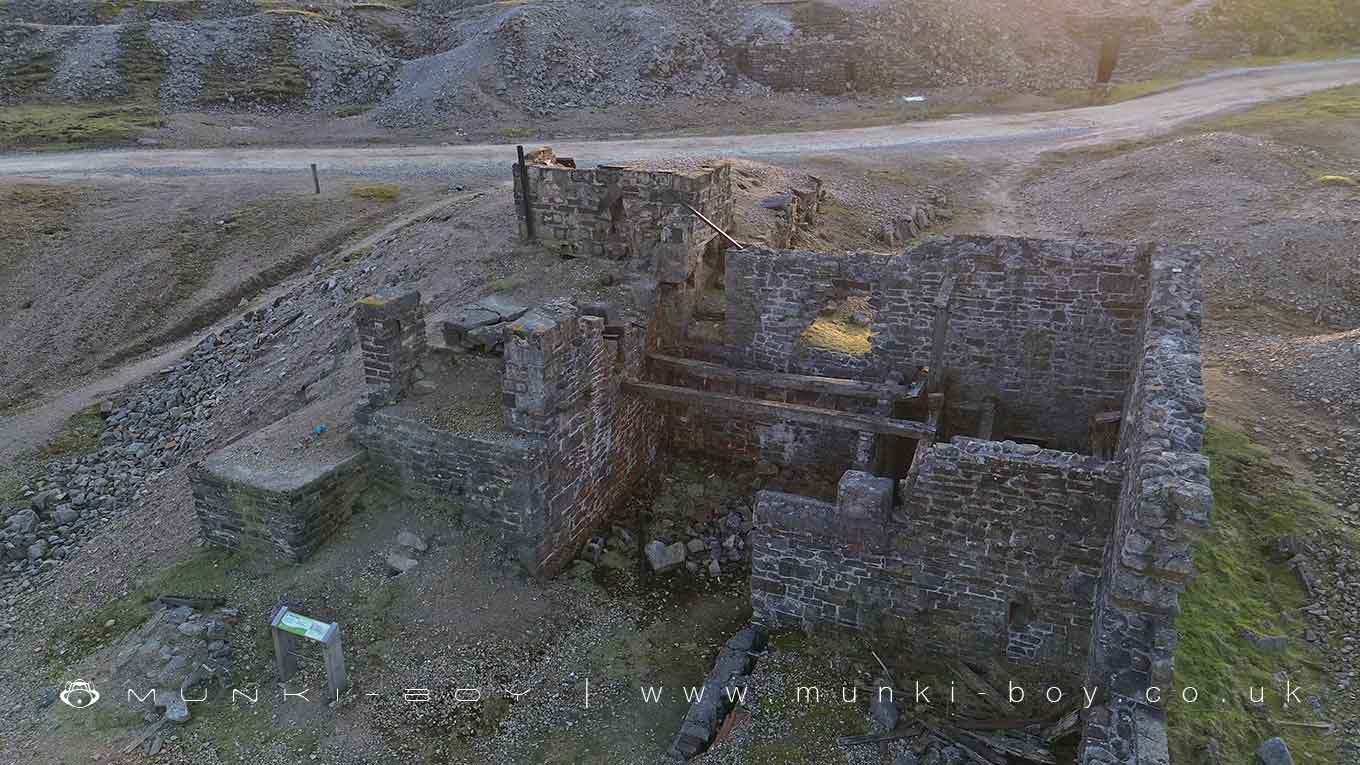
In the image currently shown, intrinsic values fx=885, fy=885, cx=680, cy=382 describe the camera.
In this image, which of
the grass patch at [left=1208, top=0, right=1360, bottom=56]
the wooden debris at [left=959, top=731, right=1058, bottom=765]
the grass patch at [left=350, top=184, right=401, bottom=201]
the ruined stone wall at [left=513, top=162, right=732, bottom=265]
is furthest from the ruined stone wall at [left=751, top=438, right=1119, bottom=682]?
the grass patch at [left=1208, top=0, right=1360, bottom=56]

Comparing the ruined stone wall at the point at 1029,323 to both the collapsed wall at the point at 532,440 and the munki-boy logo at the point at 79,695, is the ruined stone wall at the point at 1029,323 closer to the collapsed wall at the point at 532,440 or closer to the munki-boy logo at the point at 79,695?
the collapsed wall at the point at 532,440

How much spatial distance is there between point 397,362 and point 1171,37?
37983 mm

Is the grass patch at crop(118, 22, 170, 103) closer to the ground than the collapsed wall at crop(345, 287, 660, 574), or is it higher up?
higher up

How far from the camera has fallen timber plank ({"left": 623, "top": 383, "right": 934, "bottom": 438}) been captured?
425 inches

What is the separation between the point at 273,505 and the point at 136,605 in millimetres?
2110

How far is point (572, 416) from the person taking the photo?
417 inches

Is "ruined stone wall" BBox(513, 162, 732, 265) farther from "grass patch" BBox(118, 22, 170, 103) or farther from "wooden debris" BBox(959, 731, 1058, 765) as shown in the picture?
"grass patch" BBox(118, 22, 170, 103)

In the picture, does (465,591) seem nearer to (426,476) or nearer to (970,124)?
(426,476)

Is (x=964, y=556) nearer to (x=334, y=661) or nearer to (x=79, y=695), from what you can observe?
(x=334, y=661)

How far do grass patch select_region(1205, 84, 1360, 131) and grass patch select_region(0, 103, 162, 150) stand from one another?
33.3 metres

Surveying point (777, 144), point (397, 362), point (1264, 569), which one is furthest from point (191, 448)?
point (777, 144)

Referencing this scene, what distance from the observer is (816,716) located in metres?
8.26

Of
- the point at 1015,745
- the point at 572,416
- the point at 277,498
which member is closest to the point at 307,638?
the point at 277,498

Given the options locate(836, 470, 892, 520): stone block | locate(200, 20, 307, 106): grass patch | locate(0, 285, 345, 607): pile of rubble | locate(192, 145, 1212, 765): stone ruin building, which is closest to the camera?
locate(192, 145, 1212, 765): stone ruin building
